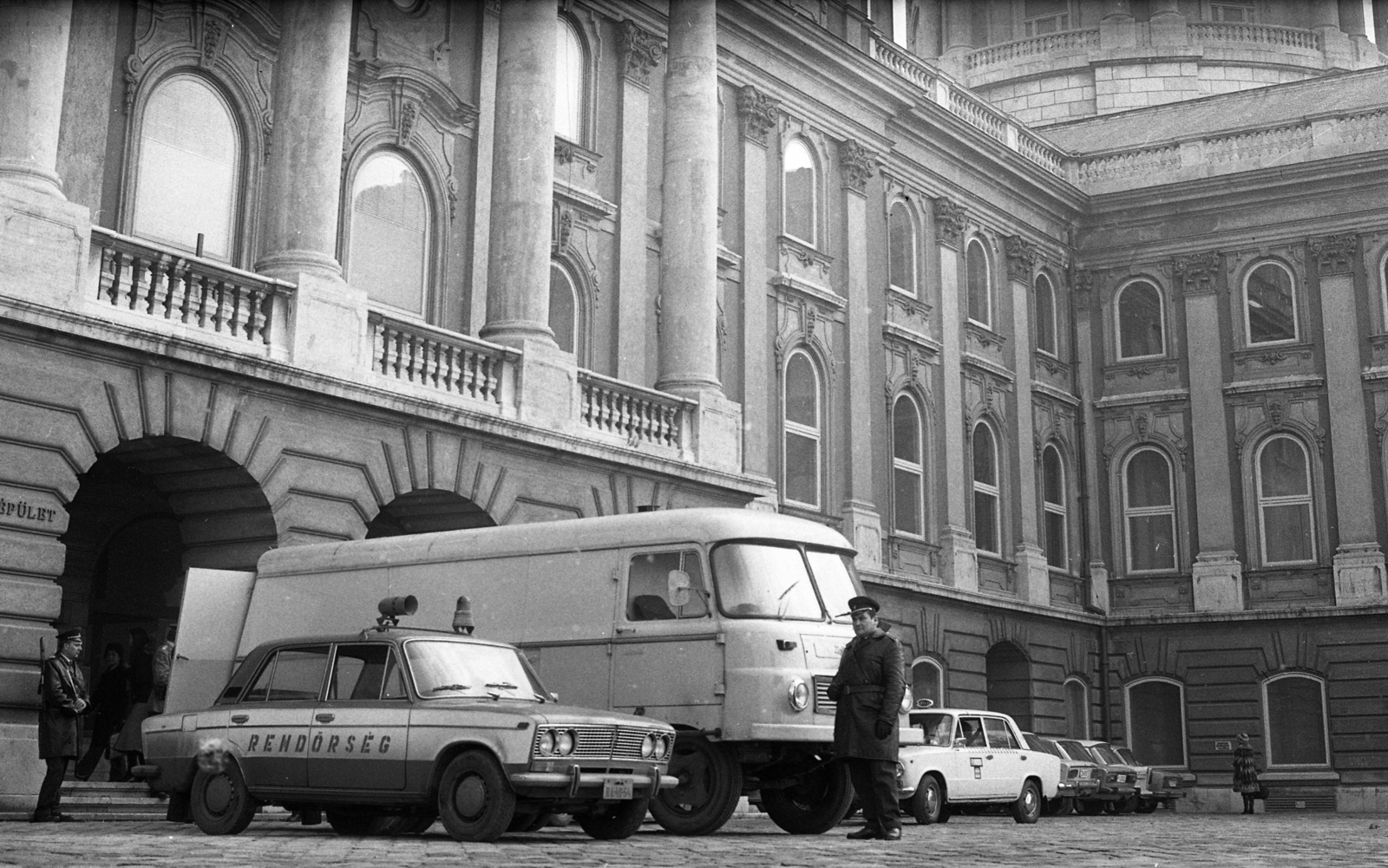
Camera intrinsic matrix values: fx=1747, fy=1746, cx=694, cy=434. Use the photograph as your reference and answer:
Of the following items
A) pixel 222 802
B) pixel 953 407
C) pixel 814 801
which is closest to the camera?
pixel 222 802

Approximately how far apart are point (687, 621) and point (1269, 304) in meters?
27.4

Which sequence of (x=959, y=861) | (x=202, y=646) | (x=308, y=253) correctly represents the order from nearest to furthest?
(x=959, y=861)
(x=202, y=646)
(x=308, y=253)

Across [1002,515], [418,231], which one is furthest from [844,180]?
[418,231]

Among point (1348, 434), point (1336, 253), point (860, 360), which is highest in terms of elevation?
point (1336, 253)

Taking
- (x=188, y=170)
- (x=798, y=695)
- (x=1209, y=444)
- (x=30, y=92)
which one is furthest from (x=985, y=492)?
(x=30, y=92)

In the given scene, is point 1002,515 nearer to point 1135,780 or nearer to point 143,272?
point 1135,780

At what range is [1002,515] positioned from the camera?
3625 cm

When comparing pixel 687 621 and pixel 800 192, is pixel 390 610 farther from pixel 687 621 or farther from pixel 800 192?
pixel 800 192

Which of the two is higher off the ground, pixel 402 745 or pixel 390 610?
pixel 390 610

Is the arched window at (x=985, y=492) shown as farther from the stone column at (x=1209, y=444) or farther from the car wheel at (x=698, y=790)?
the car wheel at (x=698, y=790)

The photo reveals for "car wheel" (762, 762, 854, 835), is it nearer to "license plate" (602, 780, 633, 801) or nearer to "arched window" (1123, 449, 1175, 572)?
"license plate" (602, 780, 633, 801)

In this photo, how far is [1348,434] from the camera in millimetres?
36906

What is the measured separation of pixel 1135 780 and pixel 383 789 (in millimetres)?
21032

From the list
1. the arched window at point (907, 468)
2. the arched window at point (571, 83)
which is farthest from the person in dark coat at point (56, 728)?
the arched window at point (907, 468)
